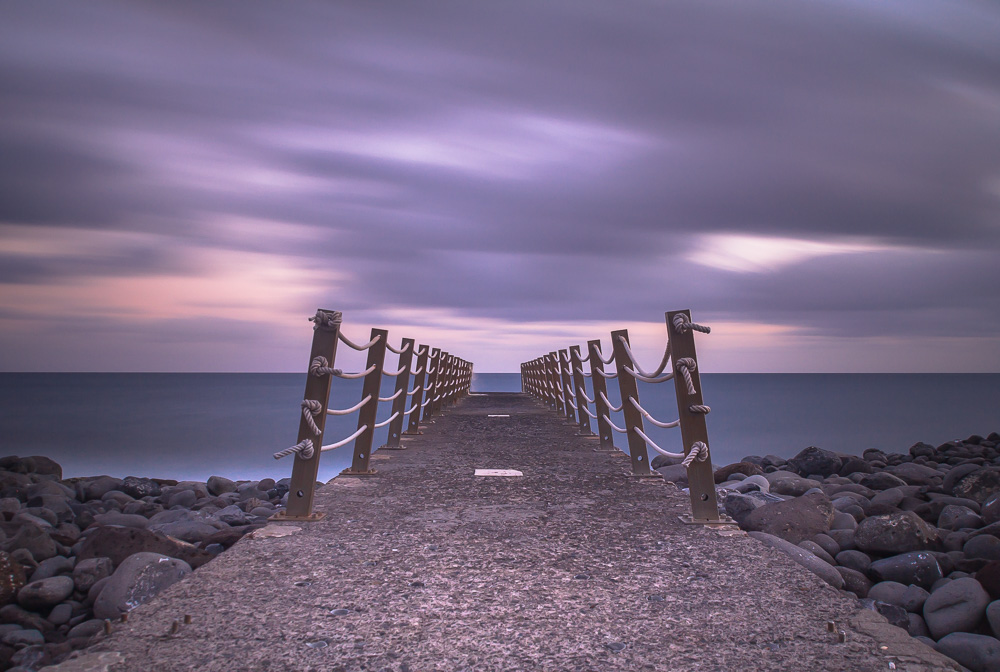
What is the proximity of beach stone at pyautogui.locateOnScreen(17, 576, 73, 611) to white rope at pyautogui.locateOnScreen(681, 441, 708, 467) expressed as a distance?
4.17 metres

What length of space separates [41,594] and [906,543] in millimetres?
6113

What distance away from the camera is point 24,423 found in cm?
4059

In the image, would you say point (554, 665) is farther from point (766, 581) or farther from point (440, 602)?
point (766, 581)

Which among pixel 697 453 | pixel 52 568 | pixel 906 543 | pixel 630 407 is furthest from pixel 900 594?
pixel 52 568

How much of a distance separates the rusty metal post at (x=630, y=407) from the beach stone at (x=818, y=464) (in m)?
7.31

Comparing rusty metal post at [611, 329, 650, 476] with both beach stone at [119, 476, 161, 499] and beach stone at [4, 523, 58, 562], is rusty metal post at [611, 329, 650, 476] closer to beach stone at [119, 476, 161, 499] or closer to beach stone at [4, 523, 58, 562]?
beach stone at [4, 523, 58, 562]

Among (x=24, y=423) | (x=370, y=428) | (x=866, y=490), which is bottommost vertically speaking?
(x=24, y=423)

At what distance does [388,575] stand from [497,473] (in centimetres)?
264

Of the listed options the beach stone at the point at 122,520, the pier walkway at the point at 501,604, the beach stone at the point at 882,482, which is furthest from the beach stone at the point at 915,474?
the beach stone at the point at 122,520

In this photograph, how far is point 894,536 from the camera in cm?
499

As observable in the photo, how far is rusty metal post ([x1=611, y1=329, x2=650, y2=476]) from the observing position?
5.23m

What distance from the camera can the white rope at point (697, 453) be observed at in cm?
349

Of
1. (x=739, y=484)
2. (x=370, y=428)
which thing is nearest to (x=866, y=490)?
(x=739, y=484)

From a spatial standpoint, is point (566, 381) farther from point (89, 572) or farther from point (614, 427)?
point (89, 572)
